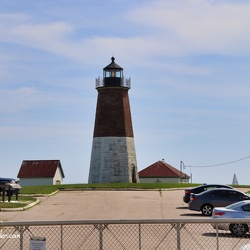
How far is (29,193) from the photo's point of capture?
49.7 m

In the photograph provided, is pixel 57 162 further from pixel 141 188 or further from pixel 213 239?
pixel 213 239

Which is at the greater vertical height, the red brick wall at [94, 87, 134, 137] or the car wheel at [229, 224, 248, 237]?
the red brick wall at [94, 87, 134, 137]

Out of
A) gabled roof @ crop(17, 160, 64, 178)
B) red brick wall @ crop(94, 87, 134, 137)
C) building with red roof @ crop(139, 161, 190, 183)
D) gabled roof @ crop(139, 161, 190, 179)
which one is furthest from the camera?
gabled roof @ crop(139, 161, 190, 179)

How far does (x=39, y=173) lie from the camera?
86.5 m

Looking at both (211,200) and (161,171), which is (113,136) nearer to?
(161,171)

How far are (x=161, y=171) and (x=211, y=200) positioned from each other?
217 feet

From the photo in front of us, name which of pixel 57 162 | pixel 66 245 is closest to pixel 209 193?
pixel 66 245

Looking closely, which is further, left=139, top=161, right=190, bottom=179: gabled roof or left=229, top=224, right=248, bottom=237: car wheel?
left=139, top=161, right=190, bottom=179: gabled roof

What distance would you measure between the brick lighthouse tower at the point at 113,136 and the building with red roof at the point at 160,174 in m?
27.7

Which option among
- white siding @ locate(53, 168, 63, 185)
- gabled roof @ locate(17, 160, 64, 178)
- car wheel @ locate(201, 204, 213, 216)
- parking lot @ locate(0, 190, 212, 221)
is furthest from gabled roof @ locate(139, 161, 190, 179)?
car wheel @ locate(201, 204, 213, 216)

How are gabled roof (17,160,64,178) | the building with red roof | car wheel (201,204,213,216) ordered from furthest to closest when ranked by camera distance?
the building with red roof
gabled roof (17,160,64,178)
car wheel (201,204,213,216)

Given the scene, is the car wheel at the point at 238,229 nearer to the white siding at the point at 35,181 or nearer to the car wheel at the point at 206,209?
the car wheel at the point at 206,209

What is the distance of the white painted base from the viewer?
69.1m

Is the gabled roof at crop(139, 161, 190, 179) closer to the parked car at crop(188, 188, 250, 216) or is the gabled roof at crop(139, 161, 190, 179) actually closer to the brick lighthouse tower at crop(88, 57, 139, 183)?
the brick lighthouse tower at crop(88, 57, 139, 183)
